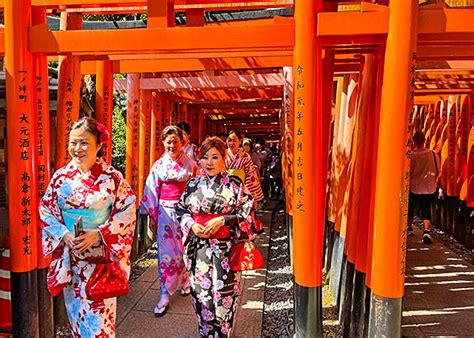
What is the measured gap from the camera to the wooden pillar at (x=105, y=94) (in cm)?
581

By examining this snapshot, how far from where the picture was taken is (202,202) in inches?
137

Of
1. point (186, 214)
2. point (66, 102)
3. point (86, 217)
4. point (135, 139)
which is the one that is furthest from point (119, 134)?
point (86, 217)

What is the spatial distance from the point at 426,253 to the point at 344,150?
10.9 ft

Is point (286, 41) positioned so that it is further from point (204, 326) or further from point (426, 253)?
point (426, 253)

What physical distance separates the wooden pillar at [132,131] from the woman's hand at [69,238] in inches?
160

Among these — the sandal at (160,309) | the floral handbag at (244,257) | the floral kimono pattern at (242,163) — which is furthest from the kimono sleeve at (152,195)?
the floral kimono pattern at (242,163)

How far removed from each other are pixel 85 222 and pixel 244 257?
1.21 meters

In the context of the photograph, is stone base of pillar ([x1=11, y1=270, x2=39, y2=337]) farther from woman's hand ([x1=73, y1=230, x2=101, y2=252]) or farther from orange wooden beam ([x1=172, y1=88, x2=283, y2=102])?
orange wooden beam ([x1=172, y1=88, x2=283, y2=102])

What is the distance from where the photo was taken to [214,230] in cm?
341

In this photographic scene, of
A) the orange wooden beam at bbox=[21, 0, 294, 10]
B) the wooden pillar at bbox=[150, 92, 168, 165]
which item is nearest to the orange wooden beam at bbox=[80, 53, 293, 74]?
the orange wooden beam at bbox=[21, 0, 294, 10]

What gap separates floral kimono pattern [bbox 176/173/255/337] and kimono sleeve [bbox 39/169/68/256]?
0.93 meters

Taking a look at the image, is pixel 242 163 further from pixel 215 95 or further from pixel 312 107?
pixel 312 107

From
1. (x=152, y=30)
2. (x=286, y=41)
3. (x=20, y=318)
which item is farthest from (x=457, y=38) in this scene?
(x=20, y=318)

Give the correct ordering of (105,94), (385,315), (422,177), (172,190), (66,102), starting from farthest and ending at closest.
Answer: (422,177) < (105,94) < (172,190) < (66,102) < (385,315)
